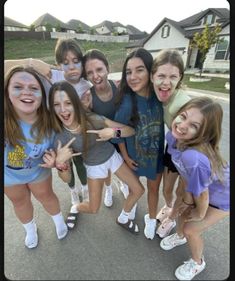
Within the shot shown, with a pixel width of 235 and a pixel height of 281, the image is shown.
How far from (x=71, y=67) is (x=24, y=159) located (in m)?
0.78

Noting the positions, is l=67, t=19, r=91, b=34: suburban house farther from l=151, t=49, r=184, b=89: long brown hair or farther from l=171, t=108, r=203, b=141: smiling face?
l=171, t=108, r=203, b=141: smiling face

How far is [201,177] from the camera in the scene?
100 centimetres

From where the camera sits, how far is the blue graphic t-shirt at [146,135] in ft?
4.24

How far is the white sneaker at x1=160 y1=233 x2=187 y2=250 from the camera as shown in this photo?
1.58 meters

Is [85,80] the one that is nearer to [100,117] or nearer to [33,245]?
[100,117]

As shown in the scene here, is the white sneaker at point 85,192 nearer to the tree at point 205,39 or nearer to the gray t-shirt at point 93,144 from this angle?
the gray t-shirt at point 93,144

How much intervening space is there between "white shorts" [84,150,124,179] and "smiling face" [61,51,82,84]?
0.71 metres

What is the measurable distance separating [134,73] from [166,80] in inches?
8.8

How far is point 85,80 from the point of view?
140cm

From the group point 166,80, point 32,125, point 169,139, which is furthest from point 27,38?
point 169,139

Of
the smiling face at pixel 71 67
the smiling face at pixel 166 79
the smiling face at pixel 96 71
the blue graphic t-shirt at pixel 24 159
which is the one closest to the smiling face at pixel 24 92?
the blue graphic t-shirt at pixel 24 159

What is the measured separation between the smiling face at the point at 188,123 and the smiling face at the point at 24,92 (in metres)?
0.93

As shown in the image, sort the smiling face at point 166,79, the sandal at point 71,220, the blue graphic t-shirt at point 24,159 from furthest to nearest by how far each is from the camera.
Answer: the sandal at point 71,220
the blue graphic t-shirt at point 24,159
the smiling face at point 166,79

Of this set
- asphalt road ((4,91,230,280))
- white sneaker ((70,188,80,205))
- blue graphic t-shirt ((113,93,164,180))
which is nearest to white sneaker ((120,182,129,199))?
asphalt road ((4,91,230,280))
